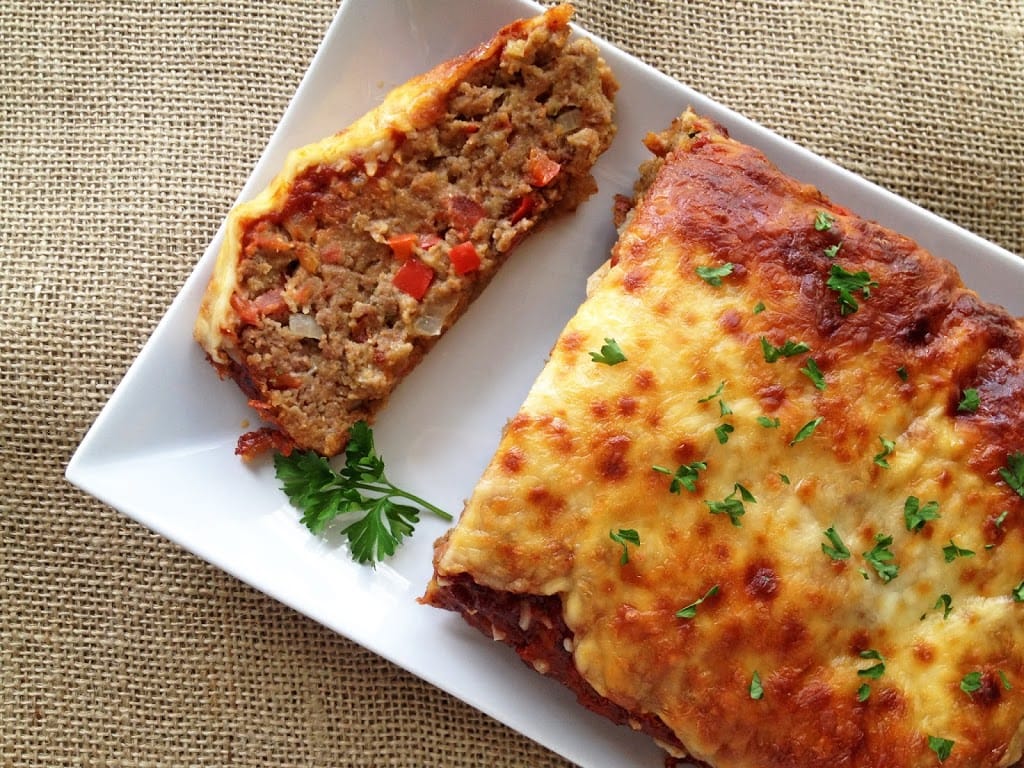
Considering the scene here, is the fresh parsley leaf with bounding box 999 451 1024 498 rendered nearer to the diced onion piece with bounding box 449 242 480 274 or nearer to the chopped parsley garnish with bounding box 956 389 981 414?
the chopped parsley garnish with bounding box 956 389 981 414

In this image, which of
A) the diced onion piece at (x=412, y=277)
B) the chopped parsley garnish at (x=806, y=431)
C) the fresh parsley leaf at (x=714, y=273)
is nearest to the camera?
the chopped parsley garnish at (x=806, y=431)

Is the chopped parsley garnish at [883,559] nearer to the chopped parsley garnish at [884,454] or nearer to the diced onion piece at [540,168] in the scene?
the chopped parsley garnish at [884,454]

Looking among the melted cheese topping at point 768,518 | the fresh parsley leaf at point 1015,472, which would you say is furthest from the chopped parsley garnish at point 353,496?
the fresh parsley leaf at point 1015,472

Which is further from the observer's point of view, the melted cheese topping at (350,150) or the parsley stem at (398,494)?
the parsley stem at (398,494)

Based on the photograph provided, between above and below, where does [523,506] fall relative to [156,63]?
above

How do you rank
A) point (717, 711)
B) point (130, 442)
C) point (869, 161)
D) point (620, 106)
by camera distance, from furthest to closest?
point (869, 161) → point (620, 106) → point (130, 442) → point (717, 711)

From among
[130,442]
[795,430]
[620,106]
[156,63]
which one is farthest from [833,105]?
[130,442]

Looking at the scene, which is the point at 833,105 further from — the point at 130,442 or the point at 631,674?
the point at 130,442
